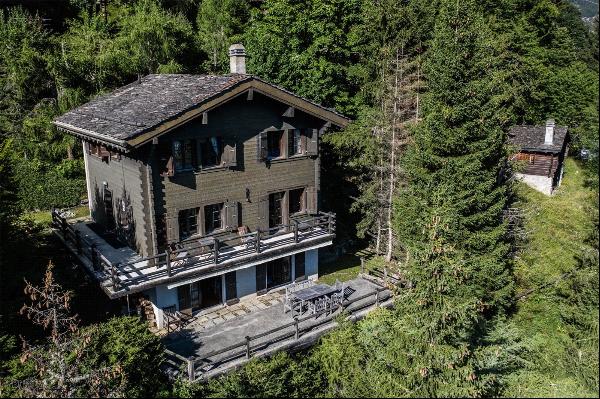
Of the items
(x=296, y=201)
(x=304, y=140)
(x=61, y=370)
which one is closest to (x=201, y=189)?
(x=296, y=201)

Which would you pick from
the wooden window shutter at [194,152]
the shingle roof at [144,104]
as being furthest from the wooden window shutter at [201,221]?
the shingle roof at [144,104]

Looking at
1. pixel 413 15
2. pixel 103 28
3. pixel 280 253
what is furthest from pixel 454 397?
pixel 103 28

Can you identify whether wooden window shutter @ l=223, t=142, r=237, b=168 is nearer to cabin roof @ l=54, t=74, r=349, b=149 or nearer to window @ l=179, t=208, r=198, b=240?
cabin roof @ l=54, t=74, r=349, b=149

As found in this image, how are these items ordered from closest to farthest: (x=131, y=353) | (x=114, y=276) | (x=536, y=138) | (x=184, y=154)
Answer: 1. (x=131, y=353)
2. (x=114, y=276)
3. (x=184, y=154)
4. (x=536, y=138)

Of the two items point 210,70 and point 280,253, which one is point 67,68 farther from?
point 280,253

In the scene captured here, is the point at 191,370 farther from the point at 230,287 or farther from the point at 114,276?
the point at 230,287

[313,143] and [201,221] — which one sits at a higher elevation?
[313,143]

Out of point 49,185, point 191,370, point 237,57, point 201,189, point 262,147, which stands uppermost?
point 237,57
